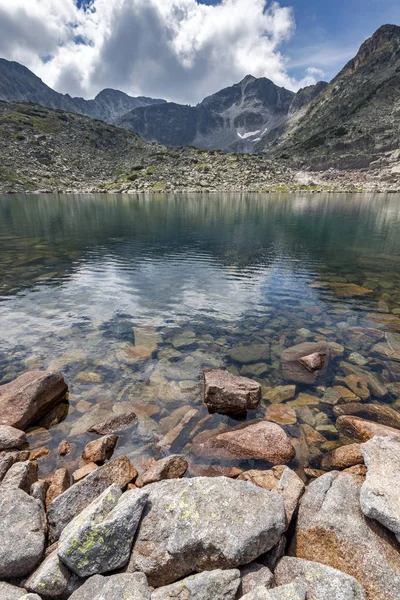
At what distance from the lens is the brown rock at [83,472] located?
8.20 m

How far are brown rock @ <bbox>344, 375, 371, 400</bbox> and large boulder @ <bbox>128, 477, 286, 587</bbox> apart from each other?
7458 millimetres

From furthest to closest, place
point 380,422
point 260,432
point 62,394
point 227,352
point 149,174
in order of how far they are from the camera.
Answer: point 149,174
point 227,352
point 62,394
point 380,422
point 260,432

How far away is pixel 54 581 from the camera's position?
5.14m

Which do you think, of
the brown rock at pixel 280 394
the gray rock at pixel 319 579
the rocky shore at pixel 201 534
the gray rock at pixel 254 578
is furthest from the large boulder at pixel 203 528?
the brown rock at pixel 280 394

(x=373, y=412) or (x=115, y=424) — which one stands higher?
(x=373, y=412)

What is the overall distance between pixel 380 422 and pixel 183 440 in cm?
708

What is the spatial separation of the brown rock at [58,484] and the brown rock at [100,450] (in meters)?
0.86

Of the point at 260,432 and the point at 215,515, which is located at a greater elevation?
the point at 215,515

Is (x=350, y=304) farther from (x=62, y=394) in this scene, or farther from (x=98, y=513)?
(x=98, y=513)

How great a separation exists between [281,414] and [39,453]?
832cm

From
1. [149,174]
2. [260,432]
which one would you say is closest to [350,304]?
[260,432]

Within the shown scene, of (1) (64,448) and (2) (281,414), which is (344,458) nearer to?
(2) (281,414)

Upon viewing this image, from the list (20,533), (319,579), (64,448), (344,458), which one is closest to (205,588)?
(319,579)

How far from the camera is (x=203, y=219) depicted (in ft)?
222
